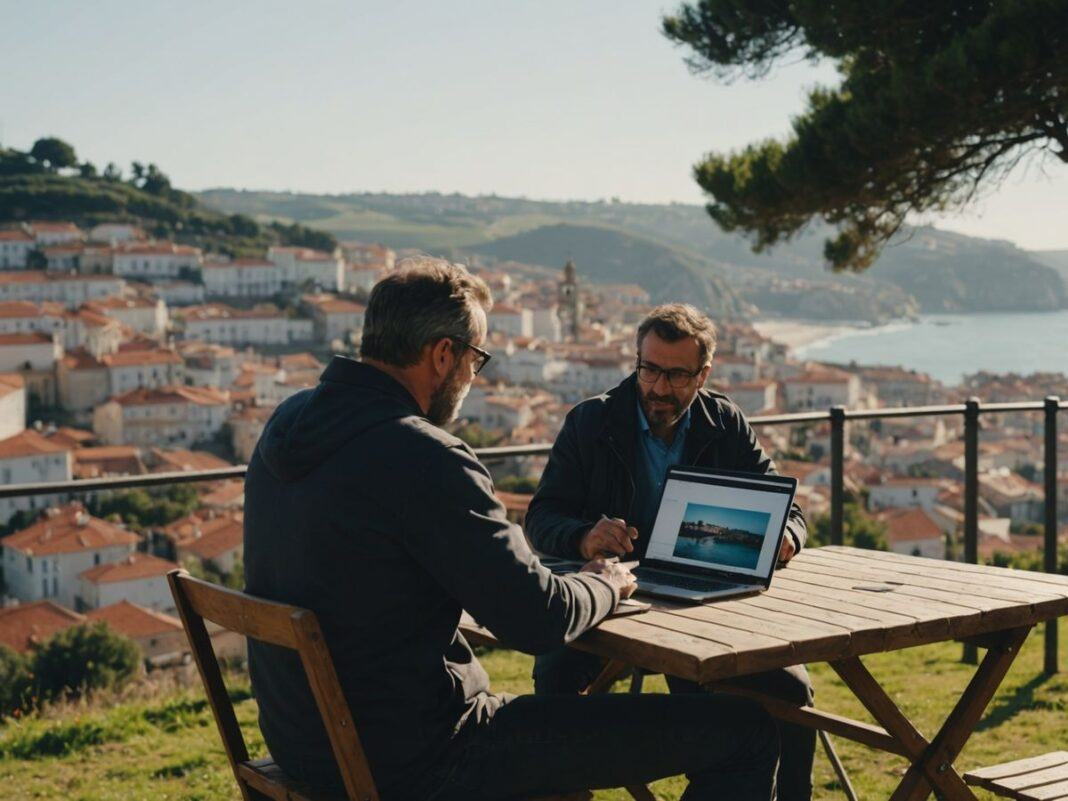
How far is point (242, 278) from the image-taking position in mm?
104625

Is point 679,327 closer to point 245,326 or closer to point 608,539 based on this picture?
point 608,539

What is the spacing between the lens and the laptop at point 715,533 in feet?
7.86

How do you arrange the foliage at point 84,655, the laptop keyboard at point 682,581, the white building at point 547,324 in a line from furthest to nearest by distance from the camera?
1. the white building at point 547,324
2. the foliage at point 84,655
3. the laptop keyboard at point 682,581

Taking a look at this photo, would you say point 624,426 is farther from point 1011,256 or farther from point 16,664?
point 1011,256

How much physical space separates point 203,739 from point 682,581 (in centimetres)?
222

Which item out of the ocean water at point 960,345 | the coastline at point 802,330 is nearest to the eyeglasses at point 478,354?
the ocean water at point 960,345

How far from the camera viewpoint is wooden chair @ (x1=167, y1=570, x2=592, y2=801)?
5.70 feet

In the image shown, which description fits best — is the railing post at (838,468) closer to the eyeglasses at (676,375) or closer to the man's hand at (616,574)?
the eyeglasses at (676,375)

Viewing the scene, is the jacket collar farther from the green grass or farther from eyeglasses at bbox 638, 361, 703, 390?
the green grass

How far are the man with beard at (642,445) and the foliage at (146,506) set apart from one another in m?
51.1

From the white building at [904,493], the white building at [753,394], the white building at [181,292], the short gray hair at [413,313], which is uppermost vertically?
the short gray hair at [413,313]

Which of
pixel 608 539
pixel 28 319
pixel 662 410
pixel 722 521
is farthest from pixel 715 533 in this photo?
pixel 28 319

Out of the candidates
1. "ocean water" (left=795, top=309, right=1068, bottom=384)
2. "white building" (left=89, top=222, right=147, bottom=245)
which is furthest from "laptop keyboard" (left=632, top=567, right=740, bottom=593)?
"white building" (left=89, top=222, right=147, bottom=245)

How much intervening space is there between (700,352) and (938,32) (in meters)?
4.89
